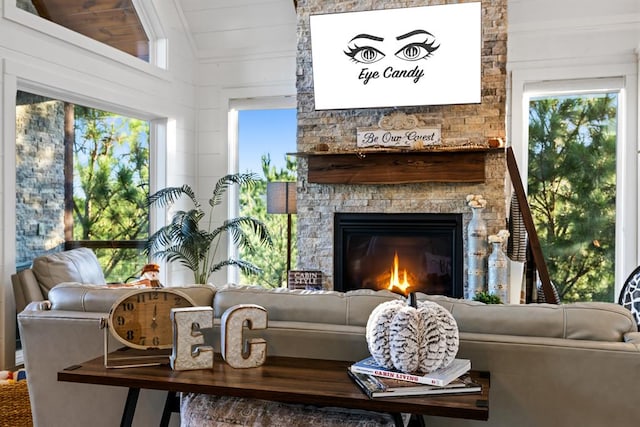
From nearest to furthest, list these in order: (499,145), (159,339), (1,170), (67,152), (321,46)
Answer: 1. (159,339)
2. (1,170)
3. (67,152)
4. (499,145)
5. (321,46)

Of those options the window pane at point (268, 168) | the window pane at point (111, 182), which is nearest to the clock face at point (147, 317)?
the window pane at point (111, 182)

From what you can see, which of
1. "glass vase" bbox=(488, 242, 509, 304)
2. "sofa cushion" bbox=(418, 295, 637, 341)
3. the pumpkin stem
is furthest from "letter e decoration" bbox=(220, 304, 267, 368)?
"glass vase" bbox=(488, 242, 509, 304)

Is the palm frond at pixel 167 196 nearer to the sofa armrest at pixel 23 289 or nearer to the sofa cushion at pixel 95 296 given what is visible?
the sofa armrest at pixel 23 289

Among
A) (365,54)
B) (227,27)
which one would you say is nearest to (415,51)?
(365,54)

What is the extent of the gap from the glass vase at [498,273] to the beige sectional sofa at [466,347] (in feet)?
8.84

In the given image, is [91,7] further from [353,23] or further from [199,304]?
[199,304]

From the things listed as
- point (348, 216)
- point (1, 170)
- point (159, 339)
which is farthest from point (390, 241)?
point (159, 339)

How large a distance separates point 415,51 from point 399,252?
161cm

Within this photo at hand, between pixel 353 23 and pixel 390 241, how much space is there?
1772mm

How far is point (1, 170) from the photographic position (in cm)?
346

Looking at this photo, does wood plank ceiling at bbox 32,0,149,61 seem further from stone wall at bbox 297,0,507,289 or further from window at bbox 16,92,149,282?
stone wall at bbox 297,0,507,289

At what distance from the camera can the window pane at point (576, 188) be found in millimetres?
4809

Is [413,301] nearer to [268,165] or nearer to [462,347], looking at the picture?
[462,347]

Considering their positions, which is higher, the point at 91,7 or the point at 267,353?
the point at 91,7
